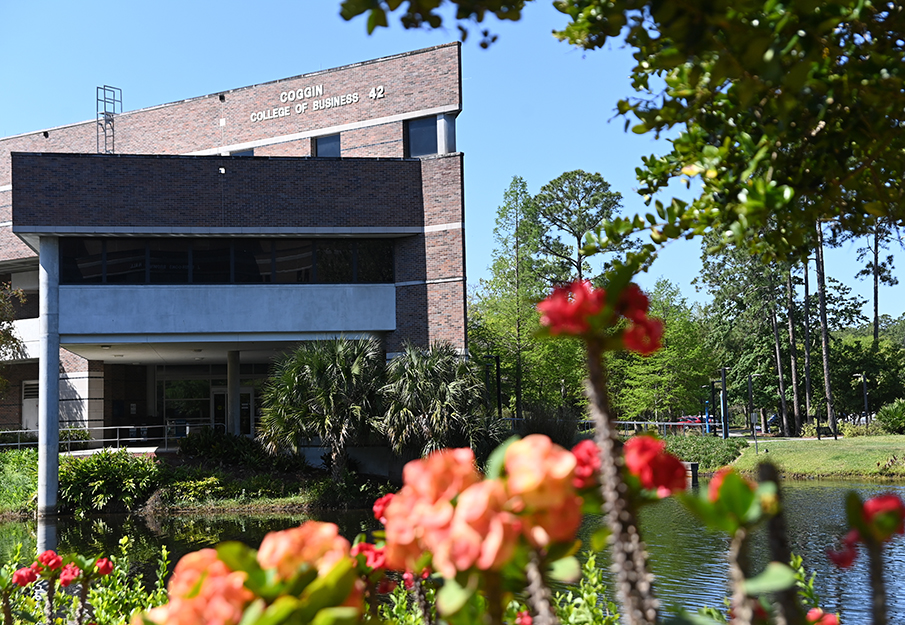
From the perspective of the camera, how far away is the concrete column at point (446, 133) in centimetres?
2511

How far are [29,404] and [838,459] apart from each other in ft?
103

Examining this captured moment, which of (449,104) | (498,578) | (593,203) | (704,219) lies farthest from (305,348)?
(593,203)

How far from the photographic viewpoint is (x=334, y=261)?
2333cm

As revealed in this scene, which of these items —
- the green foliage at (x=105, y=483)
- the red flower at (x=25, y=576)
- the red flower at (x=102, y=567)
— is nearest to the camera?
the red flower at (x=102, y=567)

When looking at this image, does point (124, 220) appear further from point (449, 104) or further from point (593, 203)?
point (593, 203)

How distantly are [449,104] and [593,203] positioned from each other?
27112 millimetres

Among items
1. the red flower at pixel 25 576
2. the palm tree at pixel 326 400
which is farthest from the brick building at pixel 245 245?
the red flower at pixel 25 576

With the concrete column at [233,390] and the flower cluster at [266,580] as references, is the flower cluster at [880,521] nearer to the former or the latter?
the flower cluster at [266,580]

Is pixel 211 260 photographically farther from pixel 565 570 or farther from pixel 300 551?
pixel 565 570

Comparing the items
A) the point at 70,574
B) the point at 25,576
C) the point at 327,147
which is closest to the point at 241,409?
the point at 327,147

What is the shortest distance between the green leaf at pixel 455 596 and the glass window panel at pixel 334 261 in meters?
22.0

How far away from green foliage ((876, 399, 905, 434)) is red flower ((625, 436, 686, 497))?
3985 centimetres

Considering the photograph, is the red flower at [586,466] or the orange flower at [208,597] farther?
the red flower at [586,466]

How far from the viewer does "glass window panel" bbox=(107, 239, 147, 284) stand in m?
22.2
